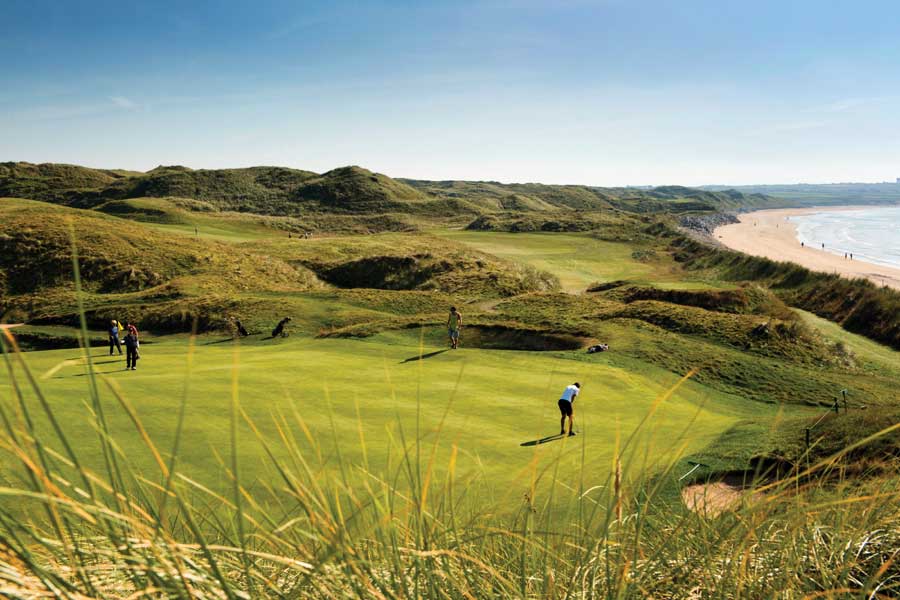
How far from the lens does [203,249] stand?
53.7 metres

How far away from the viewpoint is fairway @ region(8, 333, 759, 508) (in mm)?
9039

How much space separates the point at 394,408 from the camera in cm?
548

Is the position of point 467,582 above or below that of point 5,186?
below

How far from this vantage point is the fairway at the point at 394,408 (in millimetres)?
9039

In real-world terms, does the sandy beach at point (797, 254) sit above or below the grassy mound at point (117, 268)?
below

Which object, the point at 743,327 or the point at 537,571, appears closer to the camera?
the point at 537,571

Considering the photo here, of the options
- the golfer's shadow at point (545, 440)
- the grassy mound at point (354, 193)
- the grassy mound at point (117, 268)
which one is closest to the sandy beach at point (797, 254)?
the grassy mound at point (117, 268)

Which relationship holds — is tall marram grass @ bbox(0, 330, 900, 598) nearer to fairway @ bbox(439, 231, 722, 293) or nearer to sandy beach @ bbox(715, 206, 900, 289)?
fairway @ bbox(439, 231, 722, 293)

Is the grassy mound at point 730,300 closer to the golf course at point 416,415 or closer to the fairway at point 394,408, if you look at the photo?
the golf course at point 416,415

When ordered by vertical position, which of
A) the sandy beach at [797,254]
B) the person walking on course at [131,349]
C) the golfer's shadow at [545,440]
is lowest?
the sandy beach at [797,254]

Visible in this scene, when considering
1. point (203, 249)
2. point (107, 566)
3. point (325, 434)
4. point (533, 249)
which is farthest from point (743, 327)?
point (533, 249)

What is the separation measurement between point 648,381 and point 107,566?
1798 centimetres

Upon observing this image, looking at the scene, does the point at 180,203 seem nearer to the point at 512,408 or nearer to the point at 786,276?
the point at 786,276

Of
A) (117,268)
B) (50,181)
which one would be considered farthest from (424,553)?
(50,181)
